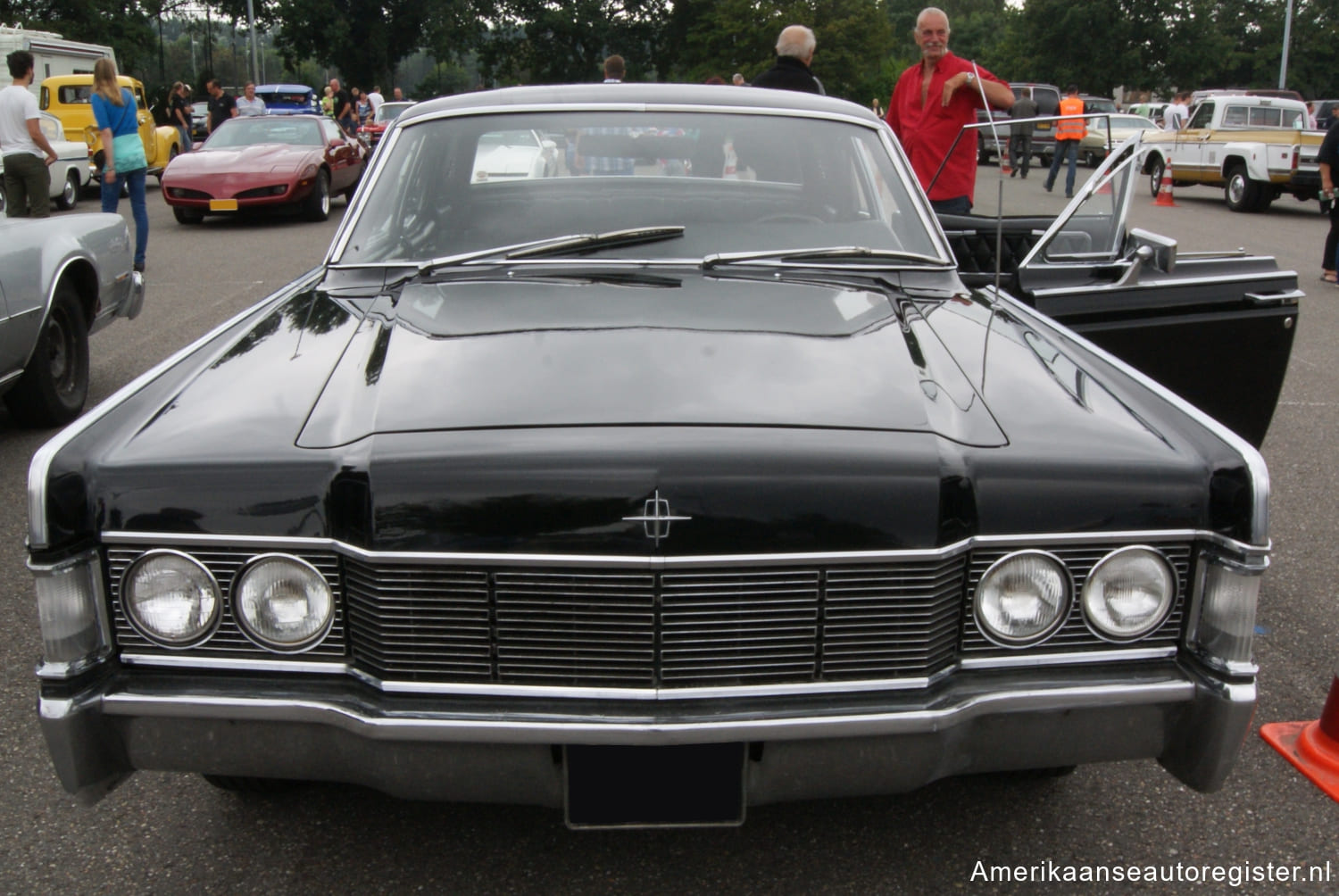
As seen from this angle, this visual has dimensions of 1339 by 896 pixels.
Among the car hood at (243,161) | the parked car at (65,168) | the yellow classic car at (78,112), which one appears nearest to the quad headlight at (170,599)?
the car hood at (243,161)

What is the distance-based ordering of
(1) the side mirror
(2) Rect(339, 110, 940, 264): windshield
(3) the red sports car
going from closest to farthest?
(2) Rect(339, 110, 940, 264): windshield < (1) the side mirror < (3) the red sports car

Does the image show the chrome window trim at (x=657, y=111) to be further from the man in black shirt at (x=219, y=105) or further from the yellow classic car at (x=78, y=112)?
the man in black shirt at (x=219, y=105)

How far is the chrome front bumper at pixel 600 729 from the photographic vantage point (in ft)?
6.84

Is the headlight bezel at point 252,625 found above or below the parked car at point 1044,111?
below

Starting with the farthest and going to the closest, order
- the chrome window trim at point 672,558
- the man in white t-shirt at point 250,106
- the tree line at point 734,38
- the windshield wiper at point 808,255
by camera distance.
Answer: the tree line at point 734,38, the man in white t-shirt at point 250,106, the windshield wiper at point 808,255, the chrome window trim at point 672,558

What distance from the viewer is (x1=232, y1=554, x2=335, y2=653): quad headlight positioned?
2143 millimetres

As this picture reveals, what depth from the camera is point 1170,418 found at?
2.44 metres

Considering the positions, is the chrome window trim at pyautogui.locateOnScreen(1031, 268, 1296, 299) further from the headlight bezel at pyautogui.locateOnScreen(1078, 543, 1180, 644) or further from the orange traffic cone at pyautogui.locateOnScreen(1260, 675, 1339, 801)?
the headlight bezel at pyautogui.locateOnScreen(1078, 543, 1180, 644)

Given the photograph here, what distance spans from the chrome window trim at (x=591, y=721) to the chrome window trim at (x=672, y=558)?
271 mm

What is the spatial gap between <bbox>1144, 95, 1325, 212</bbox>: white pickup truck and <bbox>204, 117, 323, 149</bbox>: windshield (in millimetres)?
11695

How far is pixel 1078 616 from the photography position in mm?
2213

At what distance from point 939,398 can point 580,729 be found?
0.96m

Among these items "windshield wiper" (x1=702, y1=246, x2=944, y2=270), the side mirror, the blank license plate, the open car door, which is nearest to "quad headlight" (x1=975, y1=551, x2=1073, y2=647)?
the blank license plate

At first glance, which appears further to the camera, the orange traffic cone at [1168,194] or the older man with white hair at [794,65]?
the orange traffic cone at [1168,194]
